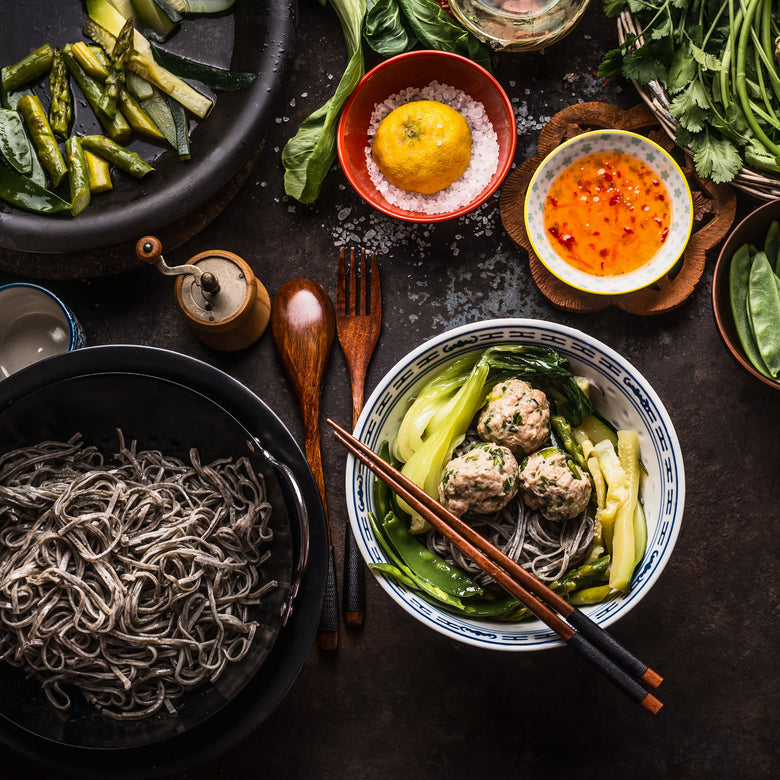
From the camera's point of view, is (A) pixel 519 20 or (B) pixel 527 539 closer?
(B) pixel 527 539

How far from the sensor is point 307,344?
2604mm

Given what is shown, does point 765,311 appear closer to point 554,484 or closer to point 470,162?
point 554,484

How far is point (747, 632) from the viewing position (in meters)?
2.65

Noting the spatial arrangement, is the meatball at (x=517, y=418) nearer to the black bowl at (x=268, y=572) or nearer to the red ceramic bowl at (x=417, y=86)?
the black bowl at (x=268, y=572)

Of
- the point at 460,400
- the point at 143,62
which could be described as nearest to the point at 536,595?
the point at 460,400

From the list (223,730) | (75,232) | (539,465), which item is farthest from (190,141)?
(223,730)

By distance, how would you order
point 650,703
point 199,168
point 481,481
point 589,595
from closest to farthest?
1. point 650,703
2. point 481,481
3. point 589,595
4. point 199,168

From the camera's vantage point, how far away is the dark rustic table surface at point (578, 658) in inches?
104

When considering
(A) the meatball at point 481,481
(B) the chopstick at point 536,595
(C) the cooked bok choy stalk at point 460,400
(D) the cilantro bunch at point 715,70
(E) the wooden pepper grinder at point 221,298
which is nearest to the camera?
(B) the chopstick at point 536,595

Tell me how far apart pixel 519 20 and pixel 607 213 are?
0.78m

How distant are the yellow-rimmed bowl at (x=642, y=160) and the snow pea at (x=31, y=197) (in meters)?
1.66

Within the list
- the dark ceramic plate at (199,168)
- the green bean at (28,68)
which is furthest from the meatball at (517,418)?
the green bean at (28,68)

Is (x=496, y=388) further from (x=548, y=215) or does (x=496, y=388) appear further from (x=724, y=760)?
(x=724, y=760)

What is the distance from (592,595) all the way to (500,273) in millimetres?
1181
